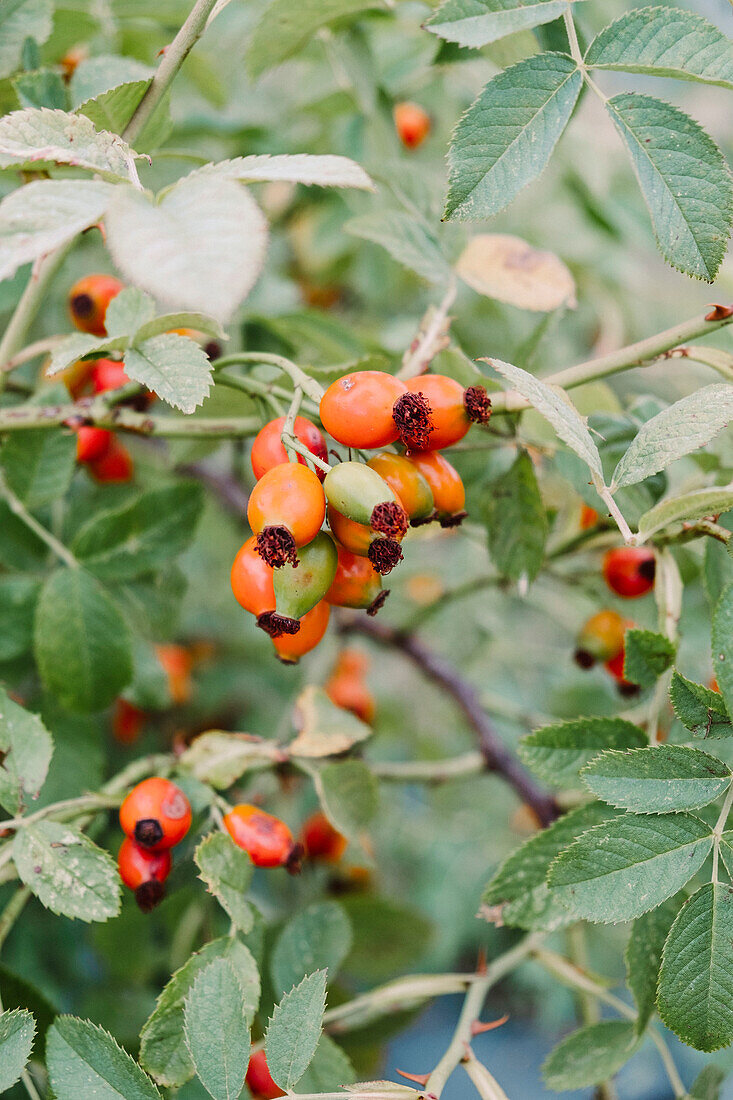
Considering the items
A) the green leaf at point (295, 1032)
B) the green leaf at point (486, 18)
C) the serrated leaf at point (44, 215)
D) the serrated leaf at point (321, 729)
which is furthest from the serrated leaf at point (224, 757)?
the green leaf at point (486, 18)

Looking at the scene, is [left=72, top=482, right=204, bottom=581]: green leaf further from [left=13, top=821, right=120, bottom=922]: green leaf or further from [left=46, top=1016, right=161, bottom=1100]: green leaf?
[left=46, top=1016, right=161, bottom=1100]: green leaf

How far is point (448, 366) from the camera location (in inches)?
39.5

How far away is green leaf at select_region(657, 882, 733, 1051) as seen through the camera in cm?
73

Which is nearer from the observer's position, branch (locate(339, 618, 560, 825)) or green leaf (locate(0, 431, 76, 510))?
green leaf (locate(0, 431, 76, 510))

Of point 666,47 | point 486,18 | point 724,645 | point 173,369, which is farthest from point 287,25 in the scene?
point 724,645

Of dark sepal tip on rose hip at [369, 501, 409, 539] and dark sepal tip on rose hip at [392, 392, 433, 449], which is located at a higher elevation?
dark sepal tip on rose hip at [392, 392, 433, 449]

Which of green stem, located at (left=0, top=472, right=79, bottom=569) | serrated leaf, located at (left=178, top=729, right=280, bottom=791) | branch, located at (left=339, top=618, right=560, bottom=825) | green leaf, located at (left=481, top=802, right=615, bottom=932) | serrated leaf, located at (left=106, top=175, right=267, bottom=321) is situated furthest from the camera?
branch, located at (left=339, top=618, right=560, bottom=825)

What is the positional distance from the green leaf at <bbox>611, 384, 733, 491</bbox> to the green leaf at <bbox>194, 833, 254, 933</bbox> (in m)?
0.52

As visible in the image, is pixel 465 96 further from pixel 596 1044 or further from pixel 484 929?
pixel 484 929

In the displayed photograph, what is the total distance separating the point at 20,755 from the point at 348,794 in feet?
1.33

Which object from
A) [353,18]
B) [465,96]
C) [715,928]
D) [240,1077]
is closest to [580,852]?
[715,928]

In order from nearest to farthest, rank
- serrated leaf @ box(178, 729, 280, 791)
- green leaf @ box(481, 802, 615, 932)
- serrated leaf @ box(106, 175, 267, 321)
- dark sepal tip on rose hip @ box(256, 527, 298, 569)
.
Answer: serrated leaf @ box(106, 175, 267, 321), dark sepal tip on rose hip @ box(256, 527, 298, 569), green leaf @ box(481, 802, 615, 932), serrated leaf @ box(178, 729, 280, 791)

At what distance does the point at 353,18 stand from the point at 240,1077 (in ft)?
4.62

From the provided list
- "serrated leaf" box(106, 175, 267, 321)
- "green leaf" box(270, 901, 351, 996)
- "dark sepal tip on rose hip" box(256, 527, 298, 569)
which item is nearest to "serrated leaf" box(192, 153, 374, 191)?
"serrated leaf" box(106, 175, 267, 321)
